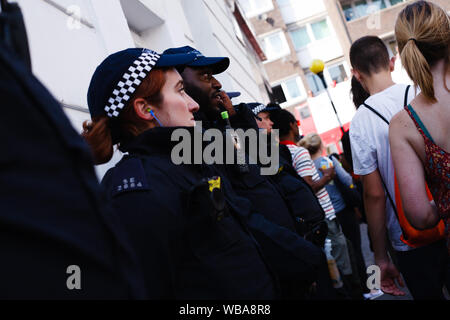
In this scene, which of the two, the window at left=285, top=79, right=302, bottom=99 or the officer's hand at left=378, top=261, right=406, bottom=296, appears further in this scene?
the window at left=285, top=79, right=302, bottom=99

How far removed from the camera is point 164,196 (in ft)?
4.16

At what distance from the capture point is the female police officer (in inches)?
46.5

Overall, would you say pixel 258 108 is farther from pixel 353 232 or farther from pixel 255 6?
pixel 255 6

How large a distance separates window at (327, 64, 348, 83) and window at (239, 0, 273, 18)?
4989mm

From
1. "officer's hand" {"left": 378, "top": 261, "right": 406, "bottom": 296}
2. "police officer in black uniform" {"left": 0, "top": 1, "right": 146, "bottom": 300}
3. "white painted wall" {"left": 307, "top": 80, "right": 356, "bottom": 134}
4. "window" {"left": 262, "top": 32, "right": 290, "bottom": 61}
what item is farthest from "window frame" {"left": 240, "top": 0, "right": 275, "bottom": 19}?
"police officer in black uniform" {"left": 0, "top": 1, "right": 146, "bottom": 300}

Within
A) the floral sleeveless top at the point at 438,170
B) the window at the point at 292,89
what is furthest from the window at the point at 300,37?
the floral sleeveless top at the point at 438,170

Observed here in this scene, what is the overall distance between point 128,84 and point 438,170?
1325 millimetres

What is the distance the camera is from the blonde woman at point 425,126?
1.75 meters

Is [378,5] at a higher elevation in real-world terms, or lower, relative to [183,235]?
higher

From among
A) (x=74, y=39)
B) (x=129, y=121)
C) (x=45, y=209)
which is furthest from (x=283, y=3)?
(x=45, y=209)

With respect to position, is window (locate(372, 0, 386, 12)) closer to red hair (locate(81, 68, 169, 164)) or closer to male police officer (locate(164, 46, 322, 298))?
male police officer (locate(164, 46, 322, 298))

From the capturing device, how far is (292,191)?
9.00ft

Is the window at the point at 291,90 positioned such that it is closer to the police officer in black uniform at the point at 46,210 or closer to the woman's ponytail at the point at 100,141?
the woman's ponytail at the point at 100,141
